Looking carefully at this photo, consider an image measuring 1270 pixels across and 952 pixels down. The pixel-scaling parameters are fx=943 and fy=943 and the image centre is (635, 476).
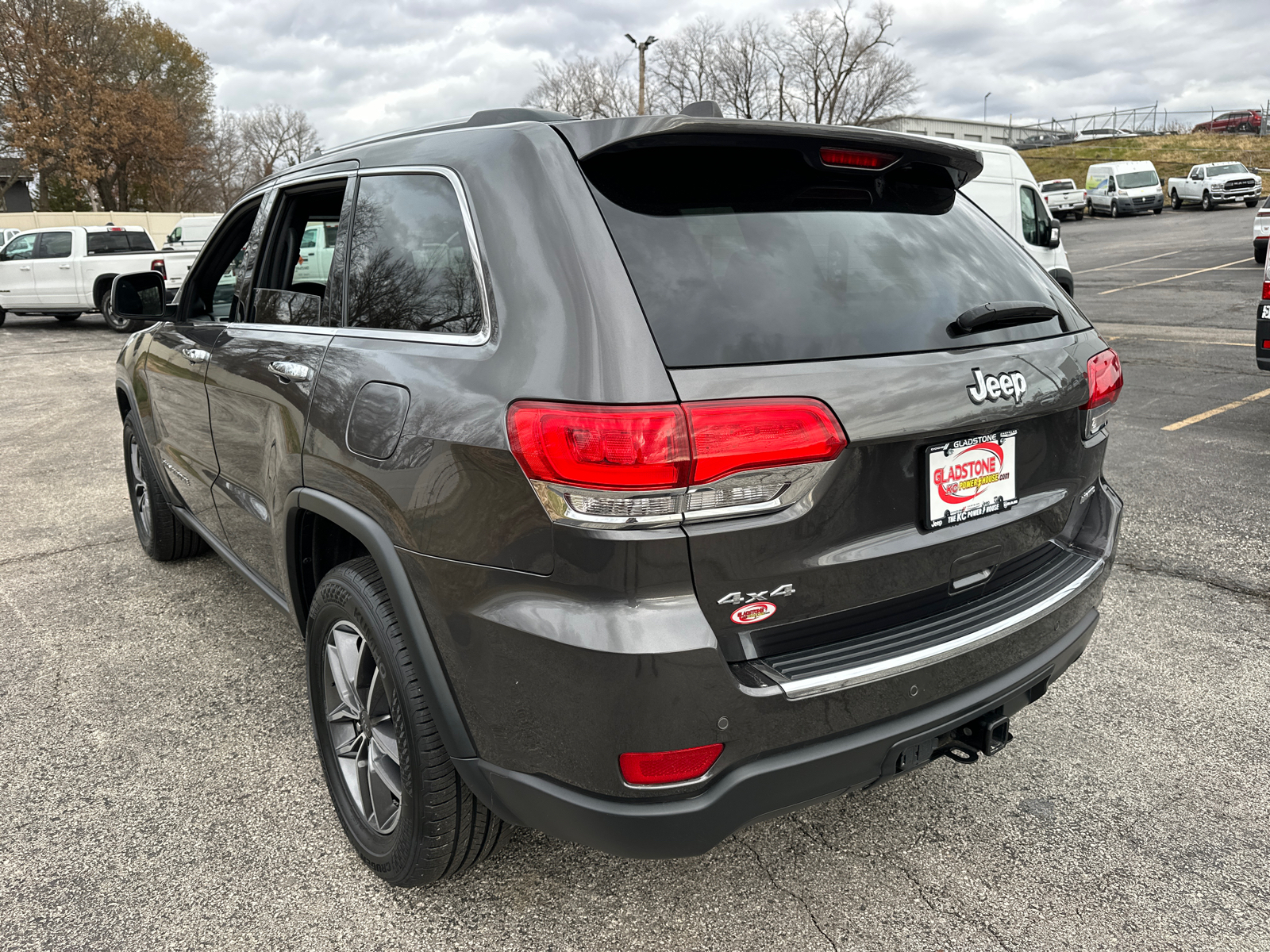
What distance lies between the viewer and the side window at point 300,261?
8.92 feet

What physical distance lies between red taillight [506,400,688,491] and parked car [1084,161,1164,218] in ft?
142

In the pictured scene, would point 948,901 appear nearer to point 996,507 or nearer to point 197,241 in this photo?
point 996,507

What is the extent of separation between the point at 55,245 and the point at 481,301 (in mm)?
19170

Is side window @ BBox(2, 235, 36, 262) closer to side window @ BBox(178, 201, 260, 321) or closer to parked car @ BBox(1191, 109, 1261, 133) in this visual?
side window @ BBox(178, 201, 260, 321)

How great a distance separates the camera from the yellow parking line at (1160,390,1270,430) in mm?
7289

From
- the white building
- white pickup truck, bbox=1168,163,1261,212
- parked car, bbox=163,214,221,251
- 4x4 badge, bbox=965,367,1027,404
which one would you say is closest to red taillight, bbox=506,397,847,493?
4x4 badge, bbox=965,367,1027,404

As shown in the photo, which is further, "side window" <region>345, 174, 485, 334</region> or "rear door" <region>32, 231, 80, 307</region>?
"rear door" <region>32, 231, 80, 307</region>

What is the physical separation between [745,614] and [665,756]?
305 mm

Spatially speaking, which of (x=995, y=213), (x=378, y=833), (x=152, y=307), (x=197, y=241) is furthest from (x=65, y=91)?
(x=378, y=833)

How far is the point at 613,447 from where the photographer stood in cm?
171

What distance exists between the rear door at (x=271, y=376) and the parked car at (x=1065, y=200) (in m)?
41.9

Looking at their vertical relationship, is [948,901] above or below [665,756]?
below

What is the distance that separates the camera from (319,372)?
2471mm

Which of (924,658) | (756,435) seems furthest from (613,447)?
(924,658)
